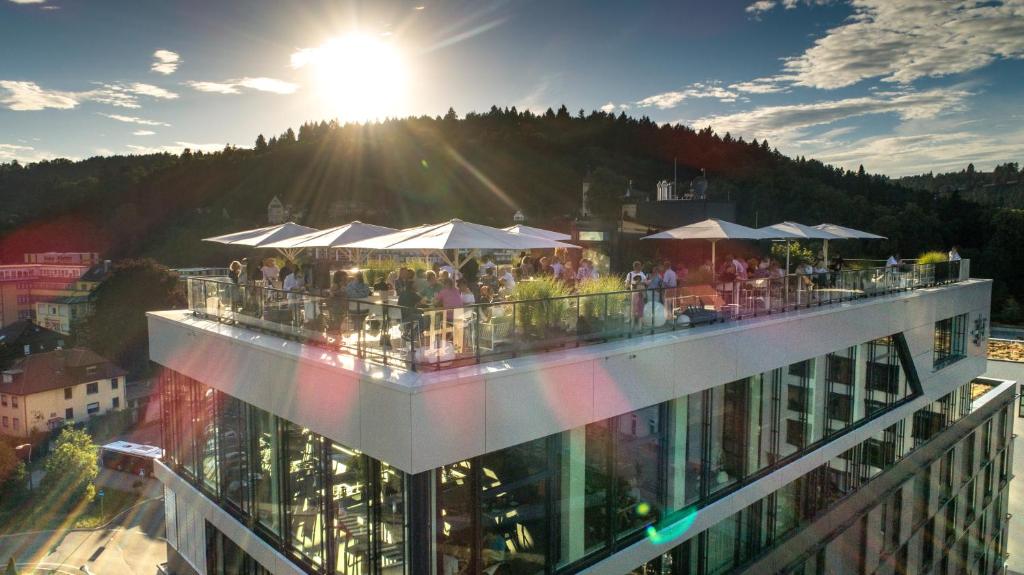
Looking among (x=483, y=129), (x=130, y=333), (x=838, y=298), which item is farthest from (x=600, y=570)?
(x=483, y=129)

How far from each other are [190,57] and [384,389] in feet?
70.7

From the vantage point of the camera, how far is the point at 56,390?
49281 millimetres

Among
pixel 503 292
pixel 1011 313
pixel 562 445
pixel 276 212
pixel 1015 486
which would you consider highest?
pixel 276 212

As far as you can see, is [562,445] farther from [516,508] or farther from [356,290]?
[356,290]

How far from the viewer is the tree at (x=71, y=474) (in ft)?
119

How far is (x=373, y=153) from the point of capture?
335 ft

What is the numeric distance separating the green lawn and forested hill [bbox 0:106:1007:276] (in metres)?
43.0

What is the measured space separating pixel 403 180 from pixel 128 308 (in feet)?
158

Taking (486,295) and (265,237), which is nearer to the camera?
(486,295)

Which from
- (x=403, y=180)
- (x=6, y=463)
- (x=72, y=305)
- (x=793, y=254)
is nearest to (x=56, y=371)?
(x=6, y=463)

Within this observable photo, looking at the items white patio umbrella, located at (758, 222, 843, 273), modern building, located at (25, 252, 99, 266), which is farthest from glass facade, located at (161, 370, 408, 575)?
modern building, located at (25, 252, 99, 266)

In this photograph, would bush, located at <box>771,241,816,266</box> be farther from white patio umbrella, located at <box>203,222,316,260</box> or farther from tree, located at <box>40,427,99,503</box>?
tree, located at <box>40,427,99,503</box>

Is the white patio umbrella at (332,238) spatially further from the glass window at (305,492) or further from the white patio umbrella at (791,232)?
the white patio umbrella at (791,232)

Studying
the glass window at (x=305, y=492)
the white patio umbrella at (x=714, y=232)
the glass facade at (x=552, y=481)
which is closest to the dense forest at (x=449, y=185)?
the white patio umbrella at (x=714, y=232)
